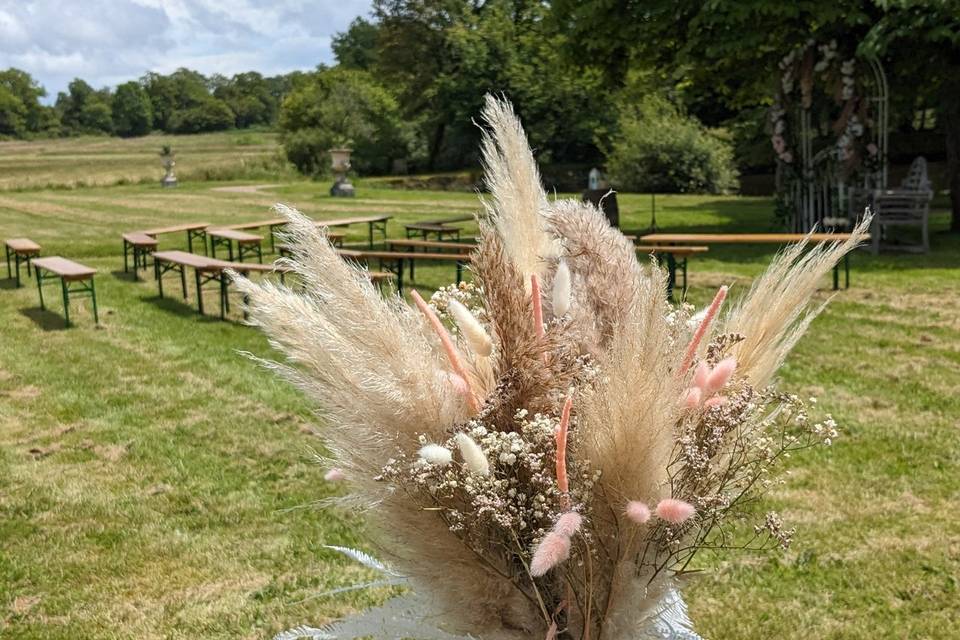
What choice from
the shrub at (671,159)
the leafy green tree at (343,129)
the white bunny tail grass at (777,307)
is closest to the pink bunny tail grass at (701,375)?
the white bunny tail grass at (777,307)

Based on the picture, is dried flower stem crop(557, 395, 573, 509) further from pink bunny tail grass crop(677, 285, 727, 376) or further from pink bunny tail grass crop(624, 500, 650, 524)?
pink bunny tail grass crop(677, 285, 727, 376)

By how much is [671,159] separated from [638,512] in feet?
89.8

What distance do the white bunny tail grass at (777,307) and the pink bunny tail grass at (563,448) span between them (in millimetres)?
427

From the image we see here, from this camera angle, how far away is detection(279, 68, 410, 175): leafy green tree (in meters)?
38.6

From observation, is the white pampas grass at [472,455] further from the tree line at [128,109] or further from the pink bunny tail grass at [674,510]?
the tree line at [128,109]

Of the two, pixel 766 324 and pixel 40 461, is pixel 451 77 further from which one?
pixel 766 324

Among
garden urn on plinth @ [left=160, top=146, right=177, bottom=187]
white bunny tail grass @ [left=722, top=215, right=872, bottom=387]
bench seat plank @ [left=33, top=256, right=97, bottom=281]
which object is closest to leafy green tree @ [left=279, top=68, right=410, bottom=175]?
garden urn on plinth @ [left=160, top=146, right=177, bottom=187]

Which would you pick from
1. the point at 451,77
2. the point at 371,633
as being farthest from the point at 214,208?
the point at 371,633

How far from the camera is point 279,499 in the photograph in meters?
5.01

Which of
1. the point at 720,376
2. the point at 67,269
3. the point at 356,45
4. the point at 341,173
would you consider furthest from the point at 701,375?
the point at 356,45

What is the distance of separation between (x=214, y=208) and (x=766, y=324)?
23625mm

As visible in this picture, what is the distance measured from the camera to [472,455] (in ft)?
3.87

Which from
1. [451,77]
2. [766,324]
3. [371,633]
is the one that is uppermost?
[451,77]

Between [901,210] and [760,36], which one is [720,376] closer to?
[760,36]
